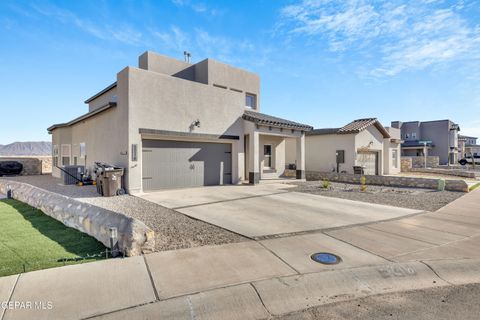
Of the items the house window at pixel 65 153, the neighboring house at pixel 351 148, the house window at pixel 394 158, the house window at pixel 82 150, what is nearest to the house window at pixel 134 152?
the house window at pixel 82 150

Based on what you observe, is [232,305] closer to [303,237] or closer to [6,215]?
[303,237]

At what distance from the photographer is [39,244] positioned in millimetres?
5320

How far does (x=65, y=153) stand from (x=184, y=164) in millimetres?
12463

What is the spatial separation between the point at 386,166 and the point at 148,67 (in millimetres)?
23586

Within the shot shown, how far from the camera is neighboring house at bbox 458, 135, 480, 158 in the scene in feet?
169

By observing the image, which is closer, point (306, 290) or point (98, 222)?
point (306, 290)

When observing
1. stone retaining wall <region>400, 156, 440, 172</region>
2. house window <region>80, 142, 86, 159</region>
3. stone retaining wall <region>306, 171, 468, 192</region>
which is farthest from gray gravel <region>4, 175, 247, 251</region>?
stone retaining wall <region>400, 156, 440, 172</region>

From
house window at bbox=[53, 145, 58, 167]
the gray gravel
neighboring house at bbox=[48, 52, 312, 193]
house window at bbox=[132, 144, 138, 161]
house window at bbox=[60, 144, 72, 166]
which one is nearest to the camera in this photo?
the gray gravel

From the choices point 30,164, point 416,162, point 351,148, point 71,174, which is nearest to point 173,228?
point 71,174

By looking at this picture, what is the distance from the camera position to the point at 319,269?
14.0 feet

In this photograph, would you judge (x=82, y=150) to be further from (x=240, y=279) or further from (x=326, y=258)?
(x=326, y=258)

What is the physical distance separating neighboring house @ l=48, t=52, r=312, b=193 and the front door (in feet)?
0.13

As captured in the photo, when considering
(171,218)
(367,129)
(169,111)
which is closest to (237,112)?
(169,111)

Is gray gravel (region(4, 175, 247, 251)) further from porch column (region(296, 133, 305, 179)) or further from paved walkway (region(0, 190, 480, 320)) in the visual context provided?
porch column (region(296, 133, 305, 179))
